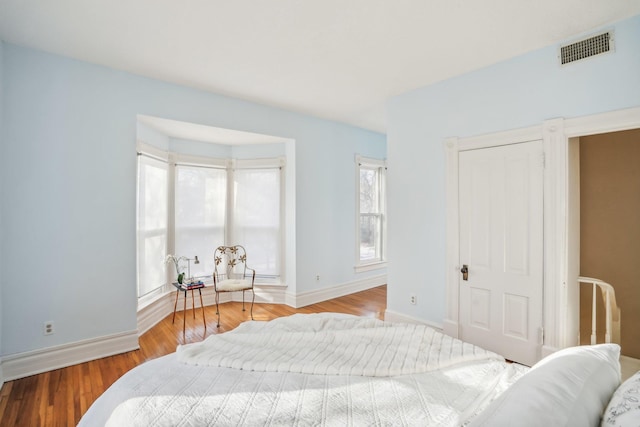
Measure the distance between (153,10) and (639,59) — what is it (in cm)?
343

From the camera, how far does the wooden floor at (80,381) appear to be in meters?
2.18

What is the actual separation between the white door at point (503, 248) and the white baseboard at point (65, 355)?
11.2 feet

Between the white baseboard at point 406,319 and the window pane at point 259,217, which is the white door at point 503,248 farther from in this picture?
the window pane at point 259,217

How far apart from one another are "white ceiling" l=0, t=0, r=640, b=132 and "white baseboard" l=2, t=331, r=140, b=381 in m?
2.61

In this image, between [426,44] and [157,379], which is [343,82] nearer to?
[426,44]

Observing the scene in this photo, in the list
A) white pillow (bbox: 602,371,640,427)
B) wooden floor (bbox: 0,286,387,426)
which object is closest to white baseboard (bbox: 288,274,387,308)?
wooden floor (bbox: 0,286,387,426)

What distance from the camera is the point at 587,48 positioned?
245 centimetres

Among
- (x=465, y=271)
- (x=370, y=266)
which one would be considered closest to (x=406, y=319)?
(x=465, y=271)

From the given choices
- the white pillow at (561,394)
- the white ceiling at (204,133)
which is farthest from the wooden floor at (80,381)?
the white pillow at (561,394)

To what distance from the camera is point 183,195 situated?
4.52m

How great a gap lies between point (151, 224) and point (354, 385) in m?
3.53

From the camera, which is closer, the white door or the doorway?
the white door

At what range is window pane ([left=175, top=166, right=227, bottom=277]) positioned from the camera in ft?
14.7

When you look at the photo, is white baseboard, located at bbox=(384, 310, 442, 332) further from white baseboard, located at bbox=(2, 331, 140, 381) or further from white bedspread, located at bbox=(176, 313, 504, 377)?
white baseboard, located at bbox=(2, 331, 140, 381)
